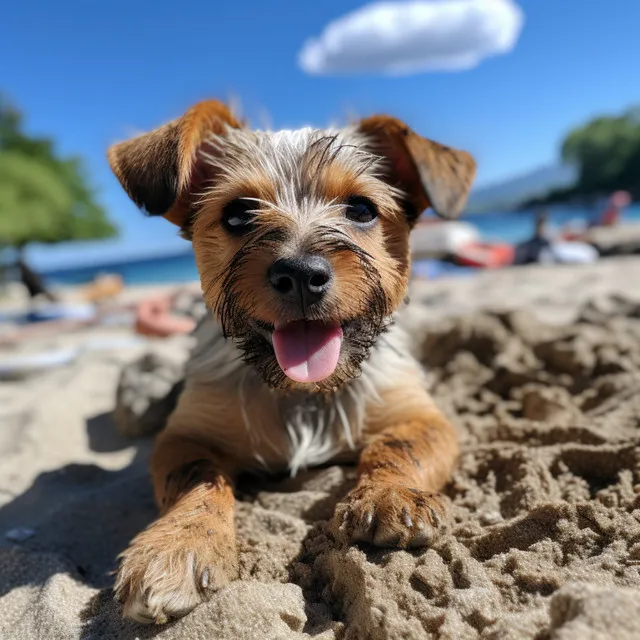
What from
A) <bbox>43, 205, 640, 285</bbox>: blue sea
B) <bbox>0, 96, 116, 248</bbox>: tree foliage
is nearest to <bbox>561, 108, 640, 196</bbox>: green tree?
<bbox>43, 205, 640, 285</bbox>: blue sea

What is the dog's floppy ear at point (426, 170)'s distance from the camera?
3117 millimetres

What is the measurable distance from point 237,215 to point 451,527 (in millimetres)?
1817

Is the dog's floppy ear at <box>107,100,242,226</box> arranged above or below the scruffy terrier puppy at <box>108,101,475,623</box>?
above

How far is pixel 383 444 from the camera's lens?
9.84 ft

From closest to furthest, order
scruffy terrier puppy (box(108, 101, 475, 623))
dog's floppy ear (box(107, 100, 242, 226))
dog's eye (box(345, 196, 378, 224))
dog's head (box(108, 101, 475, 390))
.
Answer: scruffy terrier puppy (box(108, 101, 475, 623))
dog's head (box(108, 101, 475, 390))
dog's floppy ear (box(107, 100, 242, 226))
dog's eye (box(345, 196, 378, 224))

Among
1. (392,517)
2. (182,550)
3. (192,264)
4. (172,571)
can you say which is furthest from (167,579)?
(192,264)

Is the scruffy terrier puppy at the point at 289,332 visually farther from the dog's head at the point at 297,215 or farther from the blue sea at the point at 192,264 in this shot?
the blue sea at the point at 192,264

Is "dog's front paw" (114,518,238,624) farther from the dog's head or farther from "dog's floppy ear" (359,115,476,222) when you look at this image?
"dog's floppy ear" (359,115,476,222)

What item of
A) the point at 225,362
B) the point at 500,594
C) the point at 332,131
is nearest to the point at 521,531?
the point at 500,594

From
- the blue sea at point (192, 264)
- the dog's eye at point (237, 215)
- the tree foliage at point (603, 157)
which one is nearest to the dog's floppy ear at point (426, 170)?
the dog's eye at point (237, 215)

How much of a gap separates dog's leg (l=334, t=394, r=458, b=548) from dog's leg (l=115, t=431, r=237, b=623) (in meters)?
0.50

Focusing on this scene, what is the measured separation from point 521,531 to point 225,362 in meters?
1.94

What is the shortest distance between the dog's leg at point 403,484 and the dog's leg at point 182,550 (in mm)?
504

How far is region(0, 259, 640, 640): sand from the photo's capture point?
193 cm
